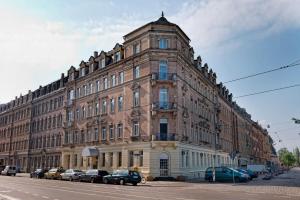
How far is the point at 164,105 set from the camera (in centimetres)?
4016

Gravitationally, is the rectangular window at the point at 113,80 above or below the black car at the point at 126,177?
above

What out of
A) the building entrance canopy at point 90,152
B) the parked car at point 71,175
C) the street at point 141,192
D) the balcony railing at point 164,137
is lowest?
the street at point 141,192

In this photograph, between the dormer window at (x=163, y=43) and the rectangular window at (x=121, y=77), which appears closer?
the dormer window at (x=163, y=43)

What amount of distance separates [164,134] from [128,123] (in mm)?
5500

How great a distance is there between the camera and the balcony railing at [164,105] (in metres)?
39.8

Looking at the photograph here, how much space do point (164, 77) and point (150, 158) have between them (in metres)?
9.66

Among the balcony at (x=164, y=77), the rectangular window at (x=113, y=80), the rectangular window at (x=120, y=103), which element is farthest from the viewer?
the rectangular window at (x=113, y=80)

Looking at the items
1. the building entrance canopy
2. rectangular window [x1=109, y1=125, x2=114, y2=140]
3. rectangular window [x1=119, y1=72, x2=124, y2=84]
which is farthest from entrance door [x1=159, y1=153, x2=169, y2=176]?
rectangular window [x1=119, y1=72, x2=124, y2=84]

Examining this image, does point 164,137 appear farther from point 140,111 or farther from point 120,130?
point 120,130

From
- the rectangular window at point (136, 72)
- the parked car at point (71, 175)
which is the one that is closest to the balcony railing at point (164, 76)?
the rectangular window at point (136, 72)

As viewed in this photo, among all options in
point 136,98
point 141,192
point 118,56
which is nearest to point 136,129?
point 136,98

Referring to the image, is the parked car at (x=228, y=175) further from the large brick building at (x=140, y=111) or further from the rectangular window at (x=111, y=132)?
the rectangular window at (x=111, y=132)

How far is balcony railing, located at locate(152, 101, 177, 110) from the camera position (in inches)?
1566

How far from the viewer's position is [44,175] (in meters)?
49.0
